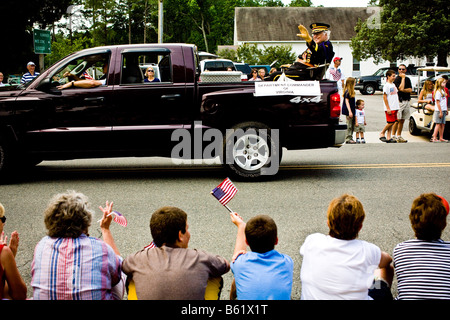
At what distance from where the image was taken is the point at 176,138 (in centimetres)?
790

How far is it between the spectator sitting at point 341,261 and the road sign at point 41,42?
49.9 ft

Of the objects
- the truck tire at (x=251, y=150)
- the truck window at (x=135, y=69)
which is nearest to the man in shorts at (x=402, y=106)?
the truck tire at (x=251, y=150)

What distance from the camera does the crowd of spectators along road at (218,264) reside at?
298 centimetres

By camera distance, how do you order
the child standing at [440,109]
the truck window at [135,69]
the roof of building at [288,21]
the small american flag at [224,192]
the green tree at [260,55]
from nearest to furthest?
the small american flag at [224,192]
the truck window at [135,69]
the child standing at [440,109]
the green tree at [260,55]
the roof of building at [288,21]

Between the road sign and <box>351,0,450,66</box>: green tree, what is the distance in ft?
86.6

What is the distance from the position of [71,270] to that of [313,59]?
6.74 metres

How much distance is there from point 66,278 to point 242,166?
534cm

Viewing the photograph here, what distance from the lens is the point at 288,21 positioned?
5478cm

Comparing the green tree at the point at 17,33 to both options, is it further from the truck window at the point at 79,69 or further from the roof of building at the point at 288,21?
the roof of building at the point at 288,21

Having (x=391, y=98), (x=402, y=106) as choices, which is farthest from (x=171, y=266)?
(x=402, y=106)

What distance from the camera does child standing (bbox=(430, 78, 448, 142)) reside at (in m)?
12.7

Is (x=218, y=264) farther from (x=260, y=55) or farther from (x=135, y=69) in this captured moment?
(x=260, y=55)

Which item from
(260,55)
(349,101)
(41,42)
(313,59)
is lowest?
(349,101)

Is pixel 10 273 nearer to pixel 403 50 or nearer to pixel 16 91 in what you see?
pixel 16 91
